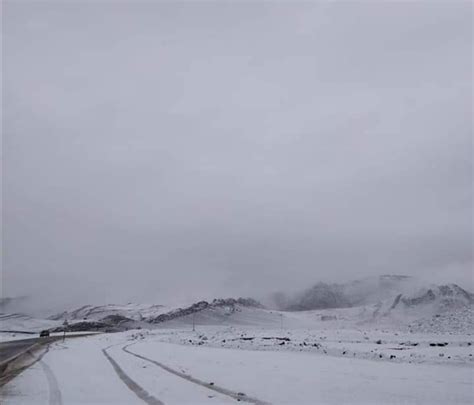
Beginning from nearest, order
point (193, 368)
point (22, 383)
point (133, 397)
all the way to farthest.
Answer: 1. point (133, 397)
2. point (22, 383)
3. point (193, 368)

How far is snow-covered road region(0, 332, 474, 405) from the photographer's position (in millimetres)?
18347

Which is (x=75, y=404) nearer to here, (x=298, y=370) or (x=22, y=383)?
(x=22, y=383)

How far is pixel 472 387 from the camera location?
786 inches

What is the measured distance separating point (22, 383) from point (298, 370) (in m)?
14.9

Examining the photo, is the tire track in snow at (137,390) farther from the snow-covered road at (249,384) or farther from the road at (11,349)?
the road at (11,349)

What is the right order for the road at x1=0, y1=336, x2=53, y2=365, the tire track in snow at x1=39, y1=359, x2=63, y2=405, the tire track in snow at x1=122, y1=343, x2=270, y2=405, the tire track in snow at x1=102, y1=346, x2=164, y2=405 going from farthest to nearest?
the road at x1=0, y1=336, x2=53, y2=365
the tire track in snow at x1=39, y1=359, x2=63, y2=405
the tire track in snow at x1=102, y1=346, x2=164, y2=405
the tire track in snow at x1=122, y1=343, x2=270, y2=405

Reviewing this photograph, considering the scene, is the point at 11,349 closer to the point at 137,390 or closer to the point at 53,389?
the point at 53,389

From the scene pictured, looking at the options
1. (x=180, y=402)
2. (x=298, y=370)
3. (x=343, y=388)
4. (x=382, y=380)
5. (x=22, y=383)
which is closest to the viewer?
(x=180, y=402)

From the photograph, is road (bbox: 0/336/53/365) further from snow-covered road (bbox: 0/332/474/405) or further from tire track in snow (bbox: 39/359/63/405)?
snow-covered road (bbox: 0/332/474/405)

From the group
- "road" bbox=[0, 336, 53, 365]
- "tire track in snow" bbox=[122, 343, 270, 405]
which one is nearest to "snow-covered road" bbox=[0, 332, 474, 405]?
"tire track in snow" bbox=[122, 343, 270, 405]

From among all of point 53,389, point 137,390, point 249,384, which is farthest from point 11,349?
→ point 249,384

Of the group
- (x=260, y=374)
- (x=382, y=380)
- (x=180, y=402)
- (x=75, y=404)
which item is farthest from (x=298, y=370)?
(x=75, y=404)

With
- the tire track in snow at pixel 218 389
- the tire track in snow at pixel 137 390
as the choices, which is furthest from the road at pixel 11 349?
the tire track in snow at pixel 218 389

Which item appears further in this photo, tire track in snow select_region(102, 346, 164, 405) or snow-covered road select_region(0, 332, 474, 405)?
snow-covered road select_region(0, 332, 474, 405)
